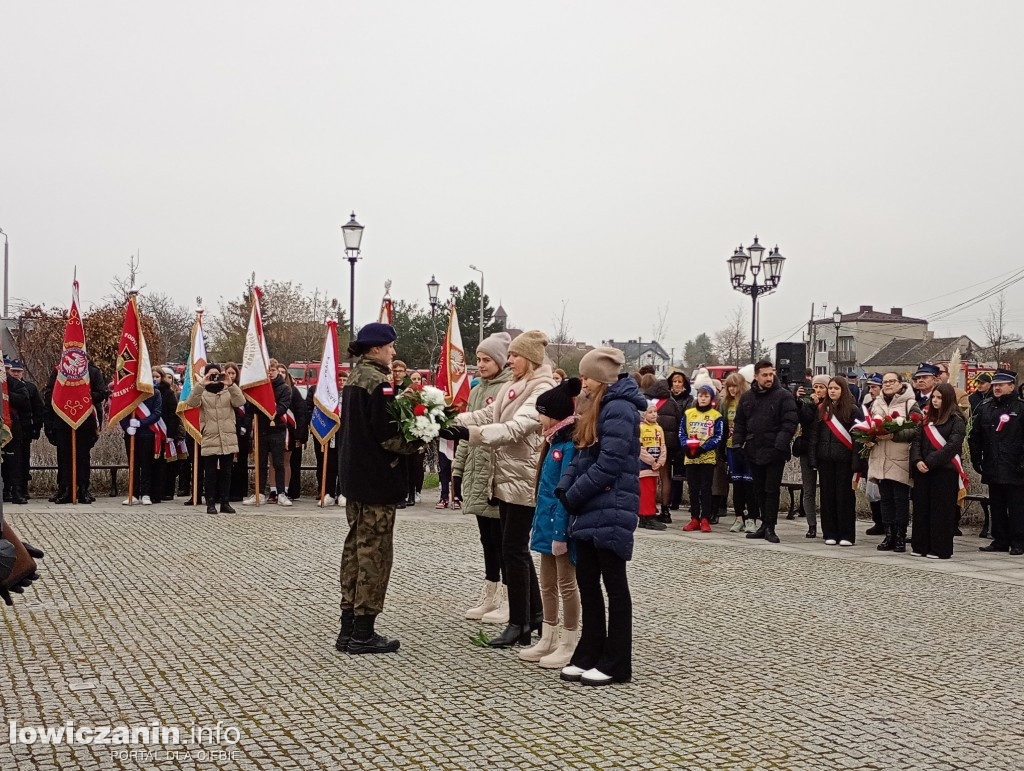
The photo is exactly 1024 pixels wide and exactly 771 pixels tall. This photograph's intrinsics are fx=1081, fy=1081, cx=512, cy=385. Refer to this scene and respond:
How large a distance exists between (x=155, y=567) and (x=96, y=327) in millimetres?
23005

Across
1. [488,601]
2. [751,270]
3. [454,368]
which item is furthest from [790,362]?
[488,601]

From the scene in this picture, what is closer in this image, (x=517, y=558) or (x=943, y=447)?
(x=517, y=558)

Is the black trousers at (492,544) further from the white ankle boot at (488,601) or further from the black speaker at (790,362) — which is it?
the black speaker at (790,362)

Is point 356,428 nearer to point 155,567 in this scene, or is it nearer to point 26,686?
point 26,686

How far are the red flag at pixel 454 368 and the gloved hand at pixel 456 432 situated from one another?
399 inches

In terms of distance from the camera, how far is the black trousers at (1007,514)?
12.8m

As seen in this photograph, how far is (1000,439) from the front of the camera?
42.3ft

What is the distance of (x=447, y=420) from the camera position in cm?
729

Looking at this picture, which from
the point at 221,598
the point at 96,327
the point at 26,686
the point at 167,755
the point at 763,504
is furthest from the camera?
the point at 96,327

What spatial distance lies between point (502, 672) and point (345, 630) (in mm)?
1224

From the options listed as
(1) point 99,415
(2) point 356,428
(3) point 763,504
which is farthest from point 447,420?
(1) point 99,415

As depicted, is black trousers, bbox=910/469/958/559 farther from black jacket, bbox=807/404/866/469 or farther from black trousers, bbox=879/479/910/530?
black jacket, bbox=807/404/866/469

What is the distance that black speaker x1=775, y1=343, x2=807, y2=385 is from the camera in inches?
943

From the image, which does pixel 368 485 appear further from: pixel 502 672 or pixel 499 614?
pixel 499 614
